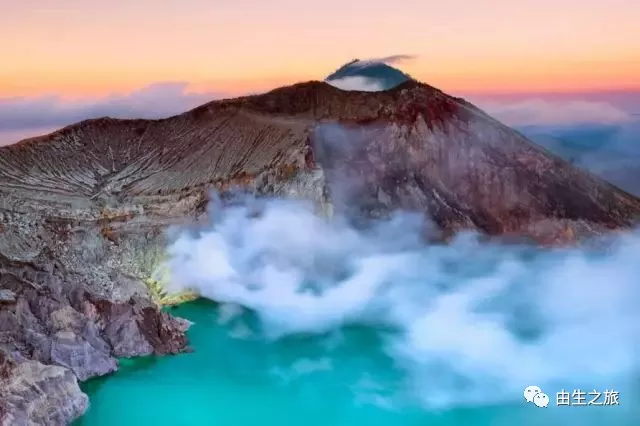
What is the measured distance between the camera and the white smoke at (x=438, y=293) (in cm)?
2248

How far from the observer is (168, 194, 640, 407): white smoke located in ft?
73.8

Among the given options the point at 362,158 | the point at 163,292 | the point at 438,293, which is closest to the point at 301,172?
the point at 362,158

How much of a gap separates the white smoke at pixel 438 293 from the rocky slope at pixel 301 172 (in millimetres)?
1296

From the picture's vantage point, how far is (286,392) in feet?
71.4

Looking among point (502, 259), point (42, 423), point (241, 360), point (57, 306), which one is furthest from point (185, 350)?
point (502, 259)

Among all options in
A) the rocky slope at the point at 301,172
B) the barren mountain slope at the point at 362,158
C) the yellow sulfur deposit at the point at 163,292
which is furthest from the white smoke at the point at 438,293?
the barren mountain slope at the point at 362,158

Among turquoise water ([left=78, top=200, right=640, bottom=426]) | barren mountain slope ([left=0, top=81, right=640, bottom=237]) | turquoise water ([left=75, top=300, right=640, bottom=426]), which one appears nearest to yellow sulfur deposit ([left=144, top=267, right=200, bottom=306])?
turquoise water ([left=78, top=200, right=640, bottom=426])

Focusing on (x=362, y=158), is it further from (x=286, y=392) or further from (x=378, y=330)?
(x=286, y=392)

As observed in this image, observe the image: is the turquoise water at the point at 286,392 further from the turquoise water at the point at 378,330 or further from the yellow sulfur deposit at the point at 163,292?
the yellow sulfur deposit at the point at 163,292

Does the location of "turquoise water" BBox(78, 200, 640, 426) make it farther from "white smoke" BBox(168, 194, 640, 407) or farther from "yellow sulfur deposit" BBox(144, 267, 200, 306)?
"yellow sulfur deposit" BBox(144, 267, 200, 306)

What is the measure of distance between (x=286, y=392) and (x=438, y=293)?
9090 millimetres

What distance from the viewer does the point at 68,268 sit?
83.7 ft

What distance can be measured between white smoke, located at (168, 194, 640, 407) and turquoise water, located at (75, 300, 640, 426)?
0.69 meters

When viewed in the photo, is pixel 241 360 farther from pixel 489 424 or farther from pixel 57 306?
pixel 489 424
